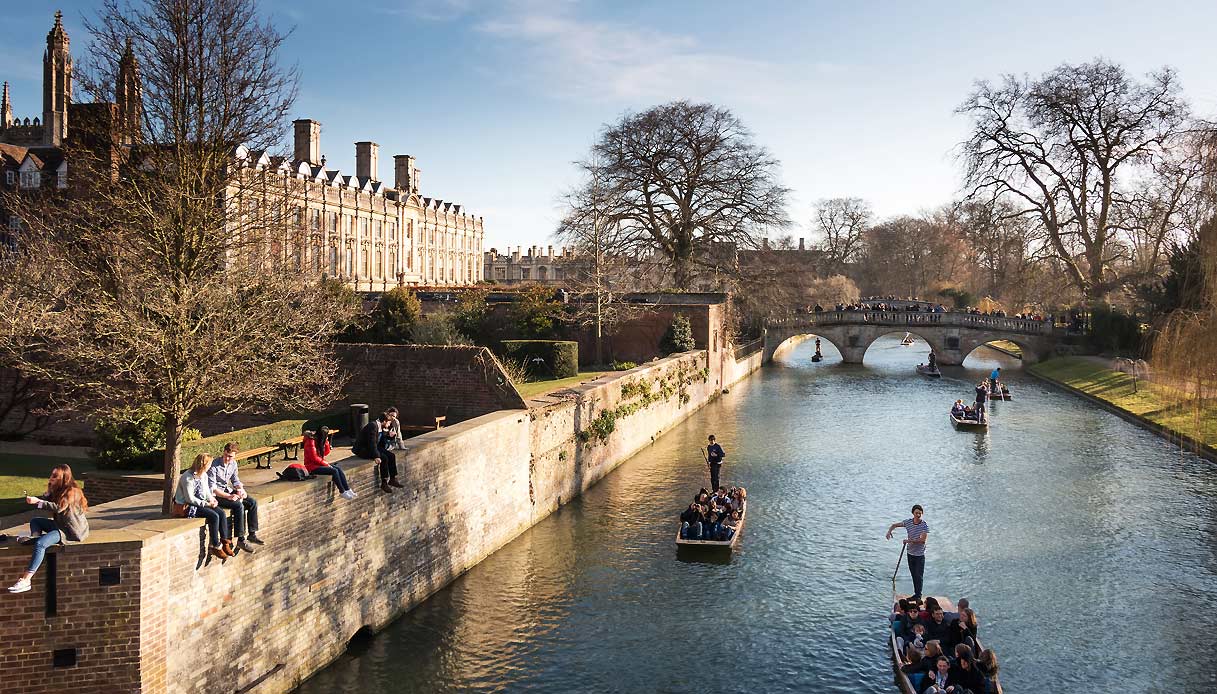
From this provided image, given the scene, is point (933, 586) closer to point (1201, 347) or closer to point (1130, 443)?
point (1201, 347)

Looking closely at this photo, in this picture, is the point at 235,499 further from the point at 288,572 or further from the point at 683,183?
the point at 683,183

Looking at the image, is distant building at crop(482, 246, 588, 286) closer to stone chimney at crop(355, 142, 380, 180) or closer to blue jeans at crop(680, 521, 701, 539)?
stone chimney at crop(355, 142, 380, 180)

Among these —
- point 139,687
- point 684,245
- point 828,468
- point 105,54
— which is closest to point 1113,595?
point 828,468

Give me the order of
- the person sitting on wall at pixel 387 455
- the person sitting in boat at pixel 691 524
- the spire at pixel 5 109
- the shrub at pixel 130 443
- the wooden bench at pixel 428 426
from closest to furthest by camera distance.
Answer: the person sitting on wall at pixel 387 455 < the shrub at pixel 130 443 < the person sitting in boat at pixel 691 524 < the wooden bench at pixel 428 426 < the spire at pixel 5 109

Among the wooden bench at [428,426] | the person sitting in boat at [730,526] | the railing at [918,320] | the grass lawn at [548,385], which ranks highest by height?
the railing at [918,320]

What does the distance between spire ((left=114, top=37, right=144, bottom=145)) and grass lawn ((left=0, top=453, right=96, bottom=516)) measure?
203 inches

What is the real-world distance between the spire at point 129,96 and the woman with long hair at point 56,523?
5.67 m

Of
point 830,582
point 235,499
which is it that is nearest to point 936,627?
point 830,582

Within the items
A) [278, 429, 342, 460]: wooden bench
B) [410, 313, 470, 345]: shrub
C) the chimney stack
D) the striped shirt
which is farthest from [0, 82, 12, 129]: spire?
the striped shirt

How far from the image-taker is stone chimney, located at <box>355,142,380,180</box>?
82875 mm

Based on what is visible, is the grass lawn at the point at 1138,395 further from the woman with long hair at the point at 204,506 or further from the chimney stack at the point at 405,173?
the chimney stack at the point at 405,173

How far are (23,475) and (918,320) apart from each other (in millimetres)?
46778

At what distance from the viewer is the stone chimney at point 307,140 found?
232 ft

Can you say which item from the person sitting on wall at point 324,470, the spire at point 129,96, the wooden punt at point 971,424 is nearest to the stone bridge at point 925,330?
the wooden punt at point 971,424
